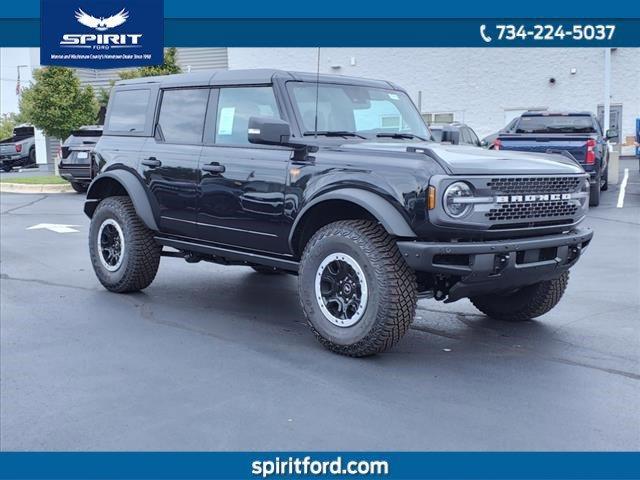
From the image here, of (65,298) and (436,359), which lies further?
(65,298)

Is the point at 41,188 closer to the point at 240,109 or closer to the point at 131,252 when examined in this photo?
the point at 131,252

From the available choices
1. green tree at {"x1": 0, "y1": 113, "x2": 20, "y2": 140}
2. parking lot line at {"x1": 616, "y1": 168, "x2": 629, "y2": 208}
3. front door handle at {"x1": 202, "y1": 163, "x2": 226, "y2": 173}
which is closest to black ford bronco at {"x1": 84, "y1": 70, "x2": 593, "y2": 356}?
front door handle at {"x1": 202, "y1": 163, "x2": 226, "y2": 173}

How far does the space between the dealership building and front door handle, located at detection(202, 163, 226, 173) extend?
73.5 ft

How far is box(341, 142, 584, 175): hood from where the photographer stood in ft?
15.6

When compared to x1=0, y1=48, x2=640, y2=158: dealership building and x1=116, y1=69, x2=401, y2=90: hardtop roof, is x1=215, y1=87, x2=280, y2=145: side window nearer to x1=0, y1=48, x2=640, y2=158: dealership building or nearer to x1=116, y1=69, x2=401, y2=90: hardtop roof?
x1=116, y1=69, x2=401, y2=90: hardtop roof

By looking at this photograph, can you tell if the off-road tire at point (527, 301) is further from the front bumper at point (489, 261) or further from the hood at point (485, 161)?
the hood at point (485, 161)

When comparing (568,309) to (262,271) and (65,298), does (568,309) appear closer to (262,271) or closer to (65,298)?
(262,271)

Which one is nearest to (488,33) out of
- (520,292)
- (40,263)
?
(520,292)

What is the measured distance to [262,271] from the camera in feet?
26.4

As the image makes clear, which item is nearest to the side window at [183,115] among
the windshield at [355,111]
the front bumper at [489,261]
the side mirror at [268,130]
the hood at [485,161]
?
the windshield at [355,111]

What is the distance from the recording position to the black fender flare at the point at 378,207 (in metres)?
4.75

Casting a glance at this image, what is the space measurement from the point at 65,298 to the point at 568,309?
4529 mm

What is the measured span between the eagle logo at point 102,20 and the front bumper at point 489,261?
234 cm

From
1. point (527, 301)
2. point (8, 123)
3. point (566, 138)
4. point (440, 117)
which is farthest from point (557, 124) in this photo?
point (8, 123)
